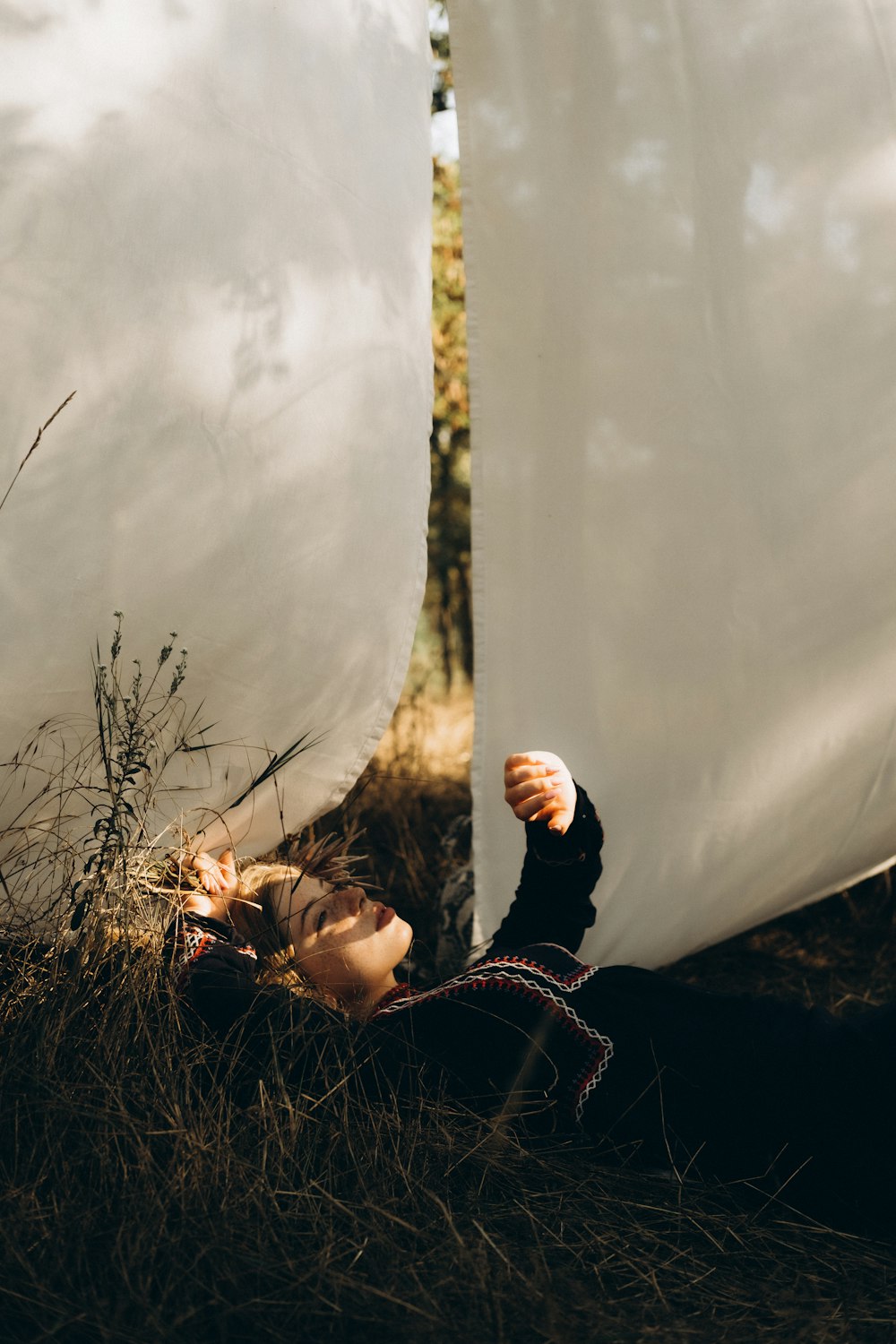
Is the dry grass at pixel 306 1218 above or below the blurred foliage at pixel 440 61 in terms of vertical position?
below

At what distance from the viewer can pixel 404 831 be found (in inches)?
112

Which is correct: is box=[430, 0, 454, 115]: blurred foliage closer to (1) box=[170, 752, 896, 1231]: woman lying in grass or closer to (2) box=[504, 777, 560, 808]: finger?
(2) box=[504, 777, 560, 808]: finger

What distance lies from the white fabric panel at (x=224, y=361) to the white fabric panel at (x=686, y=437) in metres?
0.36

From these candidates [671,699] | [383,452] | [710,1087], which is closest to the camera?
[710,1087]

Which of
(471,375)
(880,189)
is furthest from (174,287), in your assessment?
(880,189)

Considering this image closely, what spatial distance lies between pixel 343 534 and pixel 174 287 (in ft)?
1.48

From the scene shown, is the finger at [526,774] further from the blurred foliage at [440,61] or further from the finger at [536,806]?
the blurred foliage at [440,61]

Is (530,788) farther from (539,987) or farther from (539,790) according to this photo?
(539,987)

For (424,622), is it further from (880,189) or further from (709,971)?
(880,189)

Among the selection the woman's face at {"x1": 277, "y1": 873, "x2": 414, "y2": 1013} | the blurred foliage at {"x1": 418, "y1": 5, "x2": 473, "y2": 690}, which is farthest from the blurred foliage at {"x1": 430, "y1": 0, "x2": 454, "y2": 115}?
the woman's face at {"x1": 277, "y1": 873, "x2": 414, "y2": 1013}

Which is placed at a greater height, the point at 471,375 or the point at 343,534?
the point at 471,375

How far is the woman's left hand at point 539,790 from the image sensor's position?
1.75 m

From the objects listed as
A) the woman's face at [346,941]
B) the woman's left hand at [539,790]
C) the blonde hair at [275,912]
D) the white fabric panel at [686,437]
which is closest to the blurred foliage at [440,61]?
the white fabric panel at [686,437]

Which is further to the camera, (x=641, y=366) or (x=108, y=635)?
(x=641, y=366)
